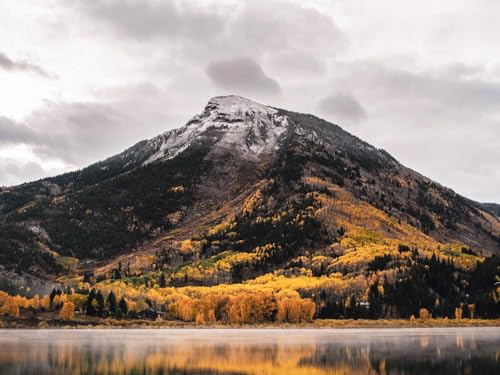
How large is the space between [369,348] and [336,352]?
31.4 feet

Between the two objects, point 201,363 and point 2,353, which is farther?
point 2,353

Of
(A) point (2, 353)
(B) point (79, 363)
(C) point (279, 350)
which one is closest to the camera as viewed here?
(B) point (79, 363)

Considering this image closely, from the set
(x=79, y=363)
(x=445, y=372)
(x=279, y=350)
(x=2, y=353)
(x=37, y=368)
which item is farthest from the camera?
(x=279, y=350)

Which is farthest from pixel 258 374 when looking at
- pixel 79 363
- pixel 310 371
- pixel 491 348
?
pixel 491 348

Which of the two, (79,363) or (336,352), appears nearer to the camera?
(79,363)

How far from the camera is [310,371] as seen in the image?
70.7 metres

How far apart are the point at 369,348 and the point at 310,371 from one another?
118 feet

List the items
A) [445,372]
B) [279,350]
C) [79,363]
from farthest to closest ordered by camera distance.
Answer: [279,350], [79,363], [445,372]

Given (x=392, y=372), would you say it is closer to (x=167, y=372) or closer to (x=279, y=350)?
(x=167, y=372)

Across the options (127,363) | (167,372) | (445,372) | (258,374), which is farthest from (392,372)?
(127,363)

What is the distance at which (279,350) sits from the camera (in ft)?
336

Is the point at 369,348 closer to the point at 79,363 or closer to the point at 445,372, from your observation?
the point at 445,372

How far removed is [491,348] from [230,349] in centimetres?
4011

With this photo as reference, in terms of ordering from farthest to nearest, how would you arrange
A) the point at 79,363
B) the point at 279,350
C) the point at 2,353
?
the point at 279,350 → the point at 2,353 → the point at 79,363
